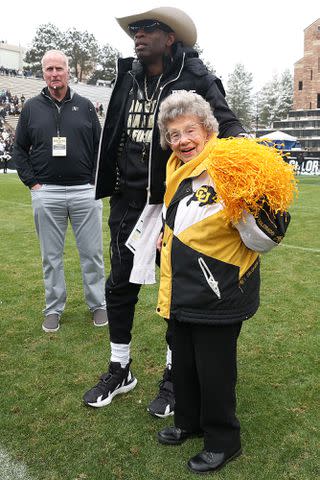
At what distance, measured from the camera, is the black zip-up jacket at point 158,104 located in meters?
2.40

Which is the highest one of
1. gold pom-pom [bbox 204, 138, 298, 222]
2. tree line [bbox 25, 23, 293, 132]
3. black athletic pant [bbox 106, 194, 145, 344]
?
tree line [bbox 25, 23, 293, 132]

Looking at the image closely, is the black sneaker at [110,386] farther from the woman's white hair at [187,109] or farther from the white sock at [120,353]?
the woman's white hair at [187,109]

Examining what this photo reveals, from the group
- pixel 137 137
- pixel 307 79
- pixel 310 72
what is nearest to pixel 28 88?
pixel 307 79

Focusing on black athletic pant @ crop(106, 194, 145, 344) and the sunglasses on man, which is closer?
the sunglasses on man

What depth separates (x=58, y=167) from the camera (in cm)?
374

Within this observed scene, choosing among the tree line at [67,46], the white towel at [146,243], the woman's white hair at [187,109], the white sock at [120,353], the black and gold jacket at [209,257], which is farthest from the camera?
the tree line at [67,46]

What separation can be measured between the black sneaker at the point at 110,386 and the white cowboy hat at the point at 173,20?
1.91m

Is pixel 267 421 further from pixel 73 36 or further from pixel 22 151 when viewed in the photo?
pixel 73 36

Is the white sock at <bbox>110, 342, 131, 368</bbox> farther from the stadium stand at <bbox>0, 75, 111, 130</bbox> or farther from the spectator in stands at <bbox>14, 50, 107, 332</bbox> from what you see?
the stadium stand at <bbox>0, 75, 111, 130</bbox>

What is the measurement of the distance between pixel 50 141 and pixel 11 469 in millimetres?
2364

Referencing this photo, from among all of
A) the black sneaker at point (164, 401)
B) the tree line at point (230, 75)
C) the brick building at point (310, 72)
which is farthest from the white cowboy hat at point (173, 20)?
the tree line at point (230, 75)

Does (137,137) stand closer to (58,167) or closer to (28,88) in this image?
(58,167)

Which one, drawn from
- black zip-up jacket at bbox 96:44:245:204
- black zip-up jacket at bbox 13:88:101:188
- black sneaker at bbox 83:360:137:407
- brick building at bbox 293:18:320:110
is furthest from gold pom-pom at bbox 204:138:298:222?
brick building at bbox 293:18:320:110

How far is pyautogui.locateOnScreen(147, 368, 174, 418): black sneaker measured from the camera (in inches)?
106
